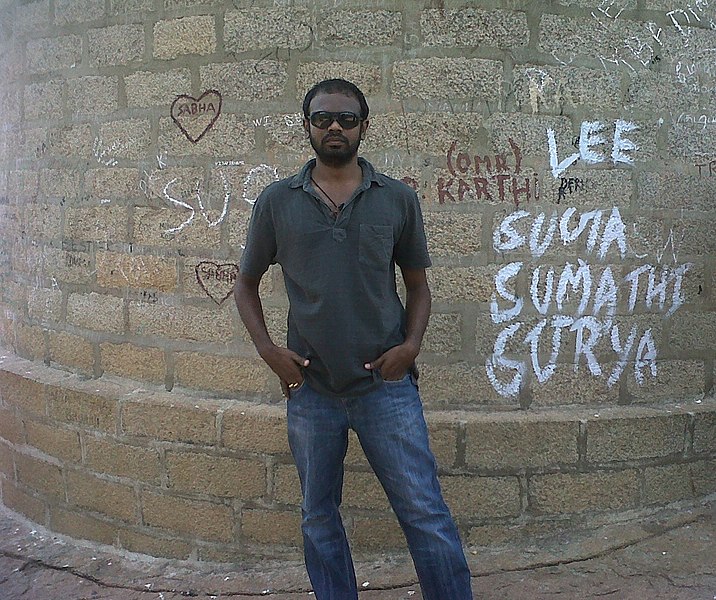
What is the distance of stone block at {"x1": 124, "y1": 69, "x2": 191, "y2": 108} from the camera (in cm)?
374

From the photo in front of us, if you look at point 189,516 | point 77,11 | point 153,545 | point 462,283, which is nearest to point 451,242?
point 462,283

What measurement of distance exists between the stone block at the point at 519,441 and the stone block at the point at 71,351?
2168 millimetres

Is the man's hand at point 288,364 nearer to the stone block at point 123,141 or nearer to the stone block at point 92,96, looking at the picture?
the stone block at point 123,141

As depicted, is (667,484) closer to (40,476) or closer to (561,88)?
(561,88)

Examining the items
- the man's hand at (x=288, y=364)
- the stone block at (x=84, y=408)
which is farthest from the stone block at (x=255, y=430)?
the man's hand at (x=288, y=364)

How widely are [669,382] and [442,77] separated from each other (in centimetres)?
198

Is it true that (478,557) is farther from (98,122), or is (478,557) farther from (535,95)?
(98,122)

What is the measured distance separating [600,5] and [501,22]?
527 mm

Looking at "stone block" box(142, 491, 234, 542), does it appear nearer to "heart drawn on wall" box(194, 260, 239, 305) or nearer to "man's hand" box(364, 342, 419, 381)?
"heart drawn on wall" box(194, 260, 239, 305)

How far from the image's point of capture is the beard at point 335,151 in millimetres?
2471

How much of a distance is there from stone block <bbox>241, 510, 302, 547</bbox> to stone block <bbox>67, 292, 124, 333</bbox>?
1.25 m

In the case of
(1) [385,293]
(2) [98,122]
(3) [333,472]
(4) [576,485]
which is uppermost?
(2) [98,122]

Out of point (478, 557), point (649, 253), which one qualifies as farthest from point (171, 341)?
point (649, 253)

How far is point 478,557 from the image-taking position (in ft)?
11.6
